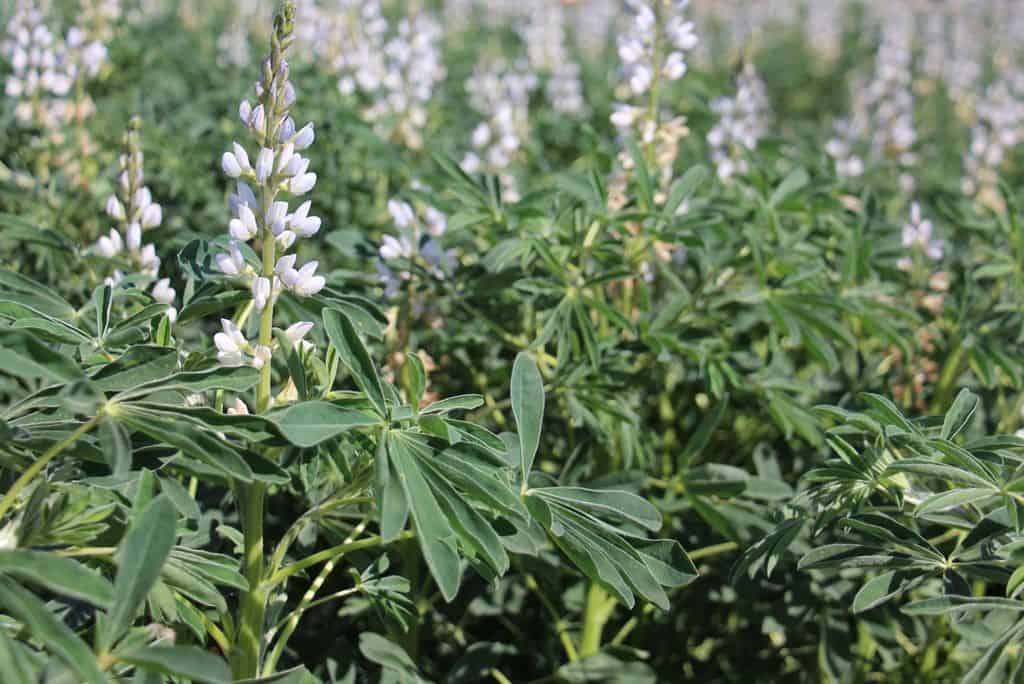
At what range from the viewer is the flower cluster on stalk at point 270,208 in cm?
150

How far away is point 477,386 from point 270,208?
1.05 m

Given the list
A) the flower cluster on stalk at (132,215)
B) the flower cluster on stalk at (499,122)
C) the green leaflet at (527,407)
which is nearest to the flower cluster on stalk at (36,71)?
the flower cluster on stalk at (132,215)

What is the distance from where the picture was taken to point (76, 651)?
111 cm

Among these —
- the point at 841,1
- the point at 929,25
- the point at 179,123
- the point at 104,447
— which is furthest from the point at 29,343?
the point at 841,1

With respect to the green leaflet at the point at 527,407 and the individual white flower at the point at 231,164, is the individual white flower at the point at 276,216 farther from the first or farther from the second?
the green leaflet at the point at 527,407

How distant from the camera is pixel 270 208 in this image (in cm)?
151

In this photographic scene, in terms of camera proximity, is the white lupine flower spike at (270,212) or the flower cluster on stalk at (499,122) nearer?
the white lupine flower spike at (270,212)

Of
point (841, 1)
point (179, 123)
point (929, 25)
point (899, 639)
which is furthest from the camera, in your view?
point (841, 1)

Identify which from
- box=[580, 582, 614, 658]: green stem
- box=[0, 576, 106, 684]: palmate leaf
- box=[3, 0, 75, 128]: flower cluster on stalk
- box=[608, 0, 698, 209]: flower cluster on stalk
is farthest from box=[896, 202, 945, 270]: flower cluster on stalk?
box=[3, 0, 75, 128]: flower cluster on stalk

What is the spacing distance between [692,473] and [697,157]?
5.46 ft

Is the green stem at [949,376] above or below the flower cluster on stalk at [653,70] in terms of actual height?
below

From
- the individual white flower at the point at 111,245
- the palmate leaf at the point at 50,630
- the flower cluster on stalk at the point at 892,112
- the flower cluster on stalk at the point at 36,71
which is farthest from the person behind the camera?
the flower cluster on stalk at the point at 892,112

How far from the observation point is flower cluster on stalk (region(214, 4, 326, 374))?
1.50m

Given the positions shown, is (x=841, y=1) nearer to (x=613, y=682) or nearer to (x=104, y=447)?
(x=613, y=682)
